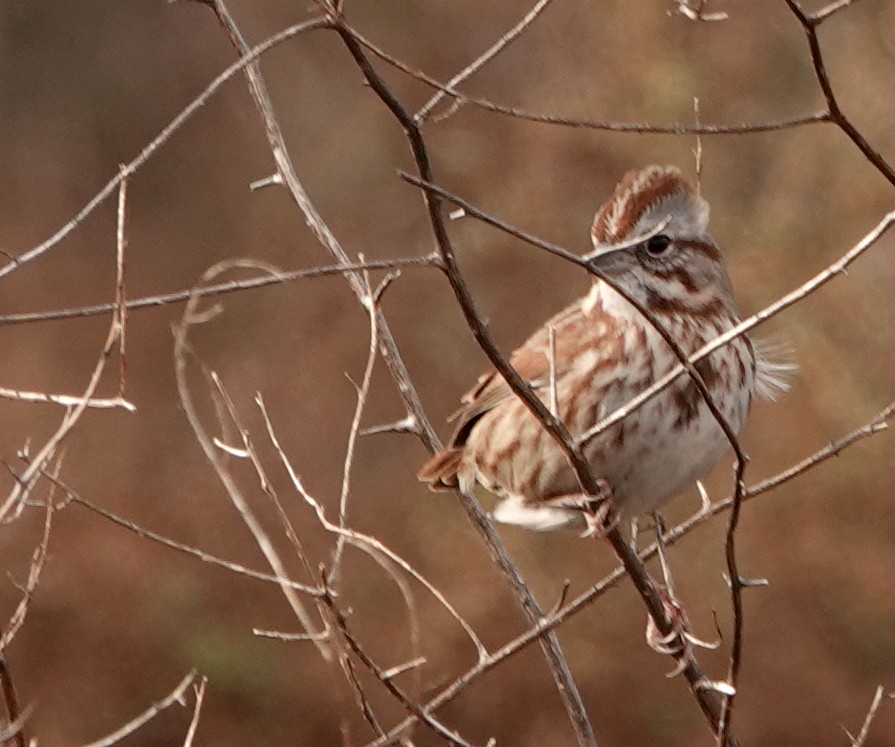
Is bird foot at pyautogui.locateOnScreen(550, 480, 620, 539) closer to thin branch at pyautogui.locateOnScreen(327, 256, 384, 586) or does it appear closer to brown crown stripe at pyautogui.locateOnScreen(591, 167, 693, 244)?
thin branch at pyautogui.locateOnScreen(327, 256, 384, 586)

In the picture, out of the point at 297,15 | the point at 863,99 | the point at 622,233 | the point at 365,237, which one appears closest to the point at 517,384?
the point at 622,233

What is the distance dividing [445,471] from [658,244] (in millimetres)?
1054

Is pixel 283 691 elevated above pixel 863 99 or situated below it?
below

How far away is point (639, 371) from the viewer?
429cm

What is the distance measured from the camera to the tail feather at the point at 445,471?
486 centimetres

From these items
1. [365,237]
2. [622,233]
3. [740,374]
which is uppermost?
[365,237]

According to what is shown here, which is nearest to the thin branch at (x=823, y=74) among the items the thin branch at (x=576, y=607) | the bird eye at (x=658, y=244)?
the thin branch at (x=576, y=607)

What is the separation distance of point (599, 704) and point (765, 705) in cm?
103

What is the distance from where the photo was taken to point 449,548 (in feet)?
33.4

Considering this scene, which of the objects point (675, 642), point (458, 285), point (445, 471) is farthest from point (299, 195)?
point (675, 642)

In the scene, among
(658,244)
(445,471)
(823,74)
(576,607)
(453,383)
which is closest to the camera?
(823,74)

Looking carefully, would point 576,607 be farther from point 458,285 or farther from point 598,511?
point 458,285

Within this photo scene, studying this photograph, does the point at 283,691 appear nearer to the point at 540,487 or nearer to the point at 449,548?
the point at 449,548

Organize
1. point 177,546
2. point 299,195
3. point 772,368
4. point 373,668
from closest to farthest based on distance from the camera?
point 373,668 < point 177,546 < point 299,195 < point 772,368
